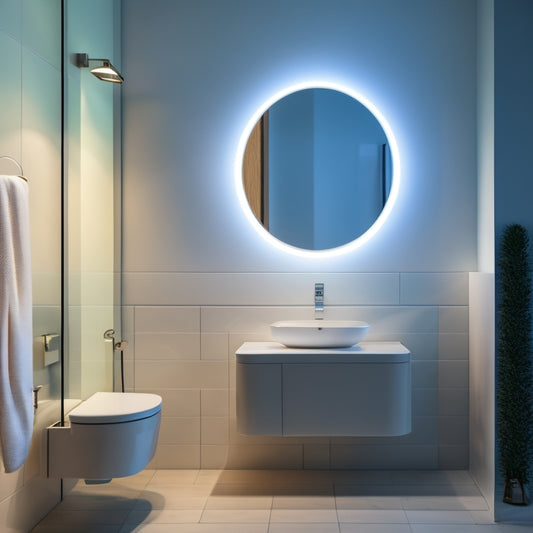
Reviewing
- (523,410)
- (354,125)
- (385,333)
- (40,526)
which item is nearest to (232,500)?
(40,526)

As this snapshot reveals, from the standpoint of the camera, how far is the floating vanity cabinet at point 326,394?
9.52 ft

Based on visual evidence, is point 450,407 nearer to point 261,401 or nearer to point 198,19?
point 261,401

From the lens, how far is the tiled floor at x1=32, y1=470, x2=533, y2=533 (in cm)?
268

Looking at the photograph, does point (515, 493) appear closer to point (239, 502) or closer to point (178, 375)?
point (239, 502)

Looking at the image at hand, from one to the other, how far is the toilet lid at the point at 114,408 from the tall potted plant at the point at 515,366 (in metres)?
1.54

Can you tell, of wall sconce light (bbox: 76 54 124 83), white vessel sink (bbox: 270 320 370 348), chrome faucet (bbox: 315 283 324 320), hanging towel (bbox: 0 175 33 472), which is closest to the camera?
hanging towel (bbox: 0 175 33 472)

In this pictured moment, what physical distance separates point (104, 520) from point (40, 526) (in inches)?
10.3

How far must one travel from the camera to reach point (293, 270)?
3373mm

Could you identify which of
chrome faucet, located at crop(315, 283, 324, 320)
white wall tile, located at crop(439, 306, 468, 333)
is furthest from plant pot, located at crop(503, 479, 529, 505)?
chrome faucet, located at crop(315, 283, 324, 320)

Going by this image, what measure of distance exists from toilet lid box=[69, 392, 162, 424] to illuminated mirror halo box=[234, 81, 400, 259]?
109 cm

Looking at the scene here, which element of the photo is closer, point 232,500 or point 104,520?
point 104,520

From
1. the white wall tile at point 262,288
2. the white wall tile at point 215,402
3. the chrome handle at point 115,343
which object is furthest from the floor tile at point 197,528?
the white wall tile at point 262,288

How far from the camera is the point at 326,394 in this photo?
2908mm

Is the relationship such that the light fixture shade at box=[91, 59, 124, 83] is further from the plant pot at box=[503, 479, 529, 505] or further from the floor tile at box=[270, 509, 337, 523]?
the plant pot at box=[503, 479, 529, 505]
